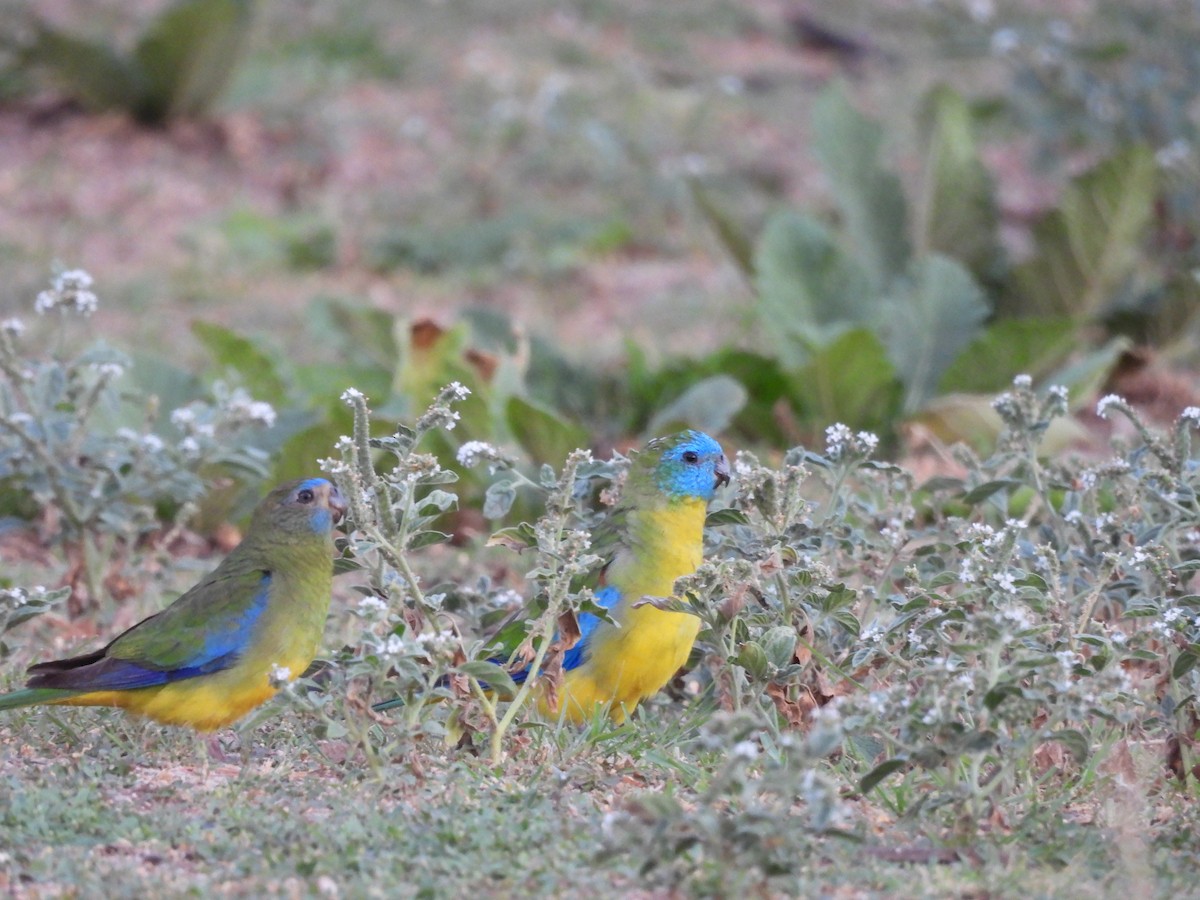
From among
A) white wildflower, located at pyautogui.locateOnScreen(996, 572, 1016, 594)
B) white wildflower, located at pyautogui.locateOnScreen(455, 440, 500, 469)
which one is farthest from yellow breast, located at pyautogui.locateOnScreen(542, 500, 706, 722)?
white wildflower, located at pyautogui.locateOnScreen(996, 572, 1016, 594)

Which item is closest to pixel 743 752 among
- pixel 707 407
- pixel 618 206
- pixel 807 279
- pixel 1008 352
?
pixel 707 407

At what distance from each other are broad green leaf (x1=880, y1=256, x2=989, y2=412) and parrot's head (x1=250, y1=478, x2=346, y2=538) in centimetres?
333

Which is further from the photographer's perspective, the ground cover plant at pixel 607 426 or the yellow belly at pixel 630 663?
the yellow belly at pixel 630 663

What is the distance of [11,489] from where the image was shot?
17.1 ft

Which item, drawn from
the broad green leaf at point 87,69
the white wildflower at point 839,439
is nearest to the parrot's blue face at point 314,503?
the white wildflower at point 839,439

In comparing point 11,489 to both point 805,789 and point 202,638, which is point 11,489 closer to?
point 202,638

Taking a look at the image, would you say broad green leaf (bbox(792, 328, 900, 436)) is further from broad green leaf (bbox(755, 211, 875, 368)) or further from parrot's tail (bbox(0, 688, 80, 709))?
parrot's tail (bbox(0, 688, 80, 709))

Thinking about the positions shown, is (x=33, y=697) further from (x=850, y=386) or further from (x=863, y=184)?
(x=863, y=184)

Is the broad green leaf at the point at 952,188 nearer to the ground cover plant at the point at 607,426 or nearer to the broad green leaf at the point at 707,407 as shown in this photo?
the ground cover plant at the point at 607,426

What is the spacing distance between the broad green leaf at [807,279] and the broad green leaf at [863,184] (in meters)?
0.23

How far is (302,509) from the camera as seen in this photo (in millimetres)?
3641

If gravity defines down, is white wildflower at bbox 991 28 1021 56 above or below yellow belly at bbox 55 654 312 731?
above

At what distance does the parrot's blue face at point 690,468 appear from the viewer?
3.72m

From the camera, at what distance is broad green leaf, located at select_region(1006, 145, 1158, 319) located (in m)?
6.89
